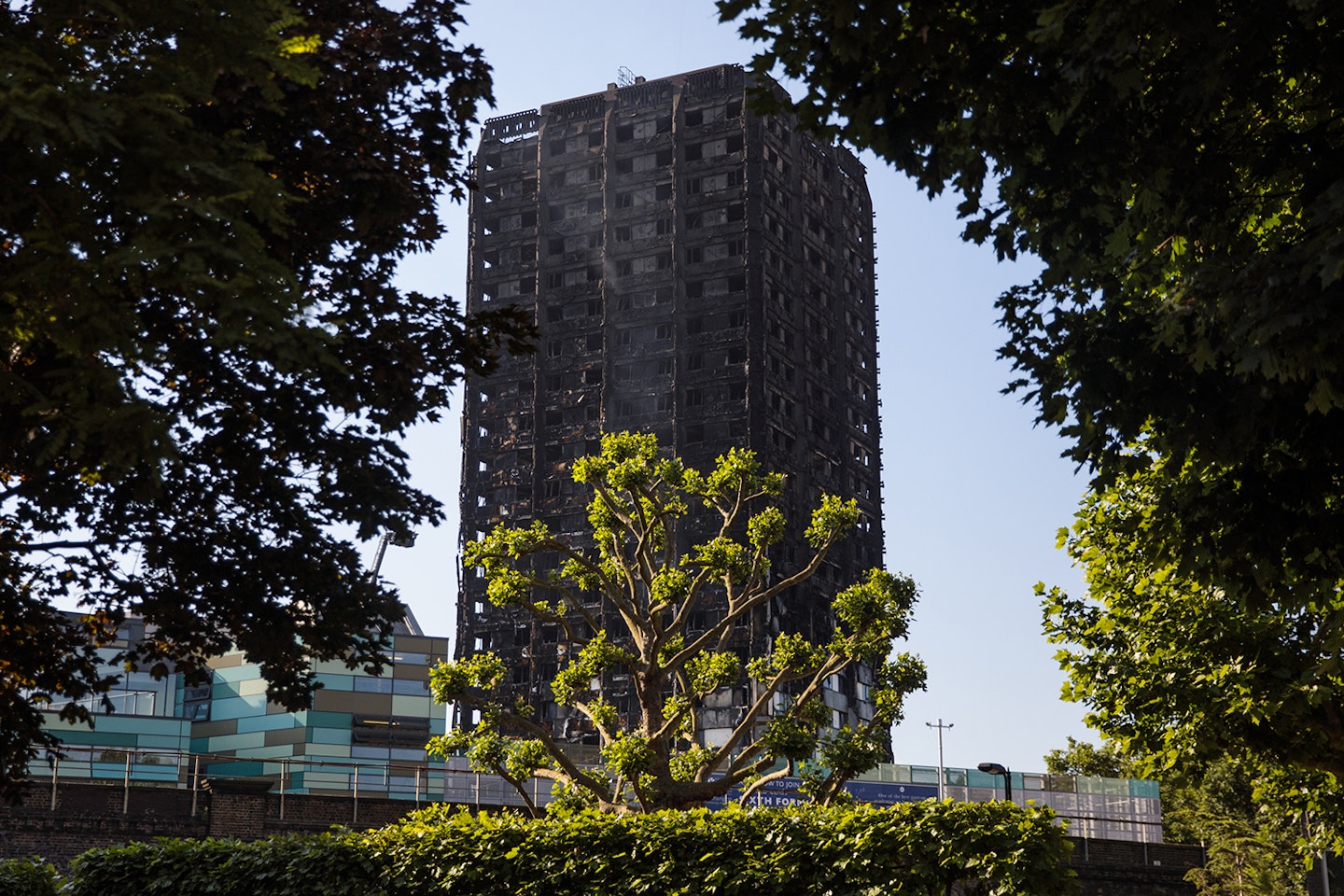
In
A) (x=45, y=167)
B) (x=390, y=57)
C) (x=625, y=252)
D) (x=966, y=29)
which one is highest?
(x=625, y=252)

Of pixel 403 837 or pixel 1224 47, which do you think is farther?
pixel 403 837

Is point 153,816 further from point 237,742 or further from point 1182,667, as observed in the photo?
point 237,742

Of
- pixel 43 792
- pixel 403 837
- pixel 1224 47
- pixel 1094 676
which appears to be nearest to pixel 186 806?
pixel 43 792

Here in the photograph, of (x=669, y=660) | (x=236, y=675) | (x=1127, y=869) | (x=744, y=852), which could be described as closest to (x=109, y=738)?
(x=236, y=675)

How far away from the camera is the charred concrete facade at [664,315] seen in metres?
108

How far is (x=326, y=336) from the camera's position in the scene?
387 inches

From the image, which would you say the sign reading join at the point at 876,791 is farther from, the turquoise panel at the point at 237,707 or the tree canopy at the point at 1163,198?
the turquoise panel at the point at 237,707

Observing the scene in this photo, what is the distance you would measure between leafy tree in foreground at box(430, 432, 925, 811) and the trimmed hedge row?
4613 mm

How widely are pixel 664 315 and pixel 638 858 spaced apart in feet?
311

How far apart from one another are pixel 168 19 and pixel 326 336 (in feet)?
7.61

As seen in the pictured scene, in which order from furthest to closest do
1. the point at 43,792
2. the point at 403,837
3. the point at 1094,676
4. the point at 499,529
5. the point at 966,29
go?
the point at 43,792 → the point at 499,529 → the point at 1094,676 → the point at 403,837 → the point at 966,29

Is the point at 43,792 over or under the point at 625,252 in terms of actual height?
under

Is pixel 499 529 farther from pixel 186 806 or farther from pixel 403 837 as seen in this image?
pixel 186 806

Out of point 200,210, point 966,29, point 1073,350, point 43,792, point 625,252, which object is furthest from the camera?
point 625,252
